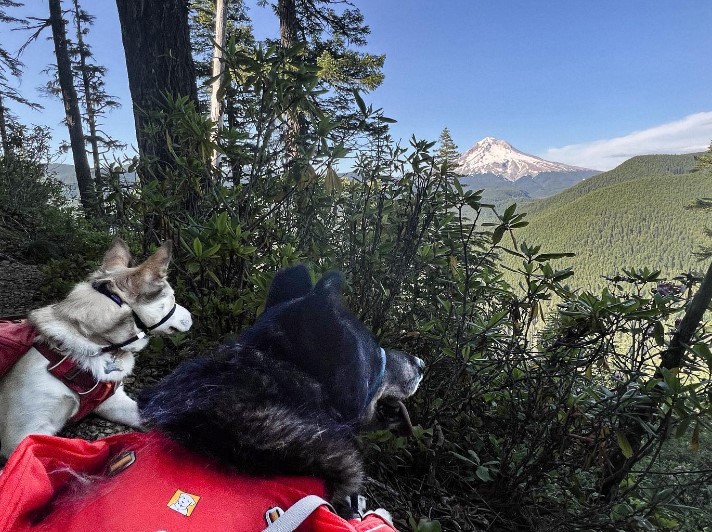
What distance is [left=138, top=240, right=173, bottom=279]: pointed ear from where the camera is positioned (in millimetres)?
2301

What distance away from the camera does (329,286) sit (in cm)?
127

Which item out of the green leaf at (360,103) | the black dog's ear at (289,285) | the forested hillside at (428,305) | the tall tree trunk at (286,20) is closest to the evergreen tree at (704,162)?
the tall tree trunk at (286,20)

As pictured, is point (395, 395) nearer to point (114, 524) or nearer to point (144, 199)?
point (114, 524)

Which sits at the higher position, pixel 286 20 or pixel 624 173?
pixel 624 173

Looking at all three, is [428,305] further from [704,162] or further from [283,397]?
[704,162]

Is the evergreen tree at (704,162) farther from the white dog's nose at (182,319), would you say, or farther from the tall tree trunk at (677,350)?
the white dog's nose at (182,319)

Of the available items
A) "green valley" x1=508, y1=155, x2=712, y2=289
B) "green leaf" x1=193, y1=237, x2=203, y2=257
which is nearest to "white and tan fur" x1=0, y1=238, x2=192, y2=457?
"green leaf" x1=193, y1=237, x2=203, y2=257

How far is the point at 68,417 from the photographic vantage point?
2.28 metres

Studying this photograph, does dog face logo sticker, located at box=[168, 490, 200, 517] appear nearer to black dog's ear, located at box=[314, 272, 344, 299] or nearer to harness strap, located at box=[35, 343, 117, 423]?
black dog's ear, located at box=[314, 272, 344, 299]

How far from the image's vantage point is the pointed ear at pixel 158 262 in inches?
90.6

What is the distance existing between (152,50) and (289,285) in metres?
4.36

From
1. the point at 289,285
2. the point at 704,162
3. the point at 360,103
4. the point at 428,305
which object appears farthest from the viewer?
the point at 704,162

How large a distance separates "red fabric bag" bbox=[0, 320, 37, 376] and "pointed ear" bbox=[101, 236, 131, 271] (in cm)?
58

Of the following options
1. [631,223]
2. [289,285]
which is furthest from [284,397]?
[631,223]
